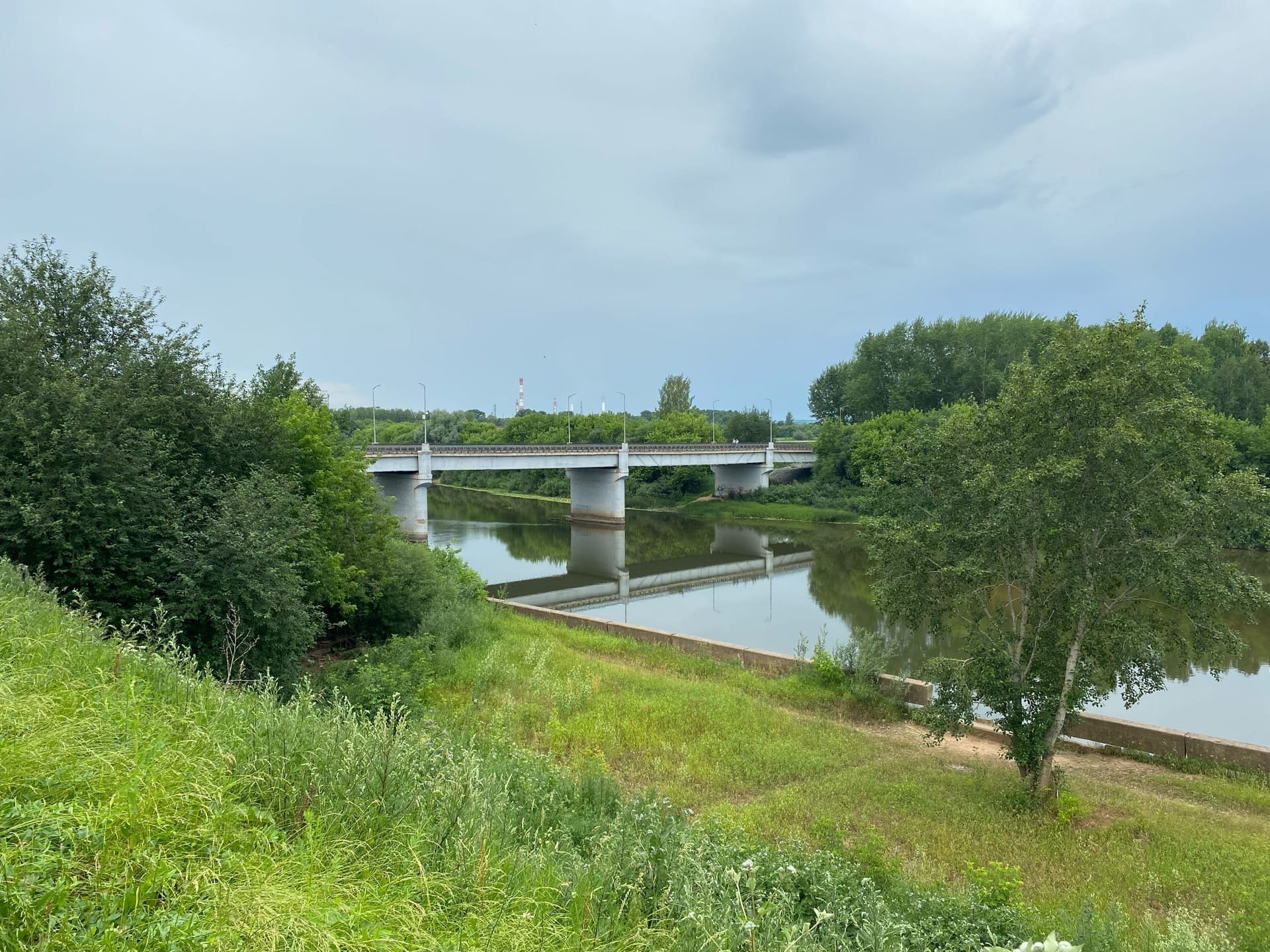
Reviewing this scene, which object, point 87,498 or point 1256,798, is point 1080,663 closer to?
point 1256,798

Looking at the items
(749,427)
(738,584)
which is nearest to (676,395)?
(749,427)

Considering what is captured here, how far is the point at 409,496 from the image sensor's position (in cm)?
5041

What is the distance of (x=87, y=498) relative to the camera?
40.3ft

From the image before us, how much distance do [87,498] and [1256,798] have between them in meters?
19.0

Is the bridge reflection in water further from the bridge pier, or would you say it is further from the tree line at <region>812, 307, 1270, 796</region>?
the tree line at <region>812, 307, 1270, 796</region>

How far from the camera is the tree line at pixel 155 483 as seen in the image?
1225cm

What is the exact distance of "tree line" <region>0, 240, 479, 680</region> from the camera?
12250mm

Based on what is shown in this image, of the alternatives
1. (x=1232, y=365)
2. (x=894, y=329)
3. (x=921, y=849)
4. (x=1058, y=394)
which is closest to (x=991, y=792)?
(x=921, y=849)

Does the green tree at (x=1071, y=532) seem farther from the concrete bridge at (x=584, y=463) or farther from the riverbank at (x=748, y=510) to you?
the riverbank at (x=748, y=510)

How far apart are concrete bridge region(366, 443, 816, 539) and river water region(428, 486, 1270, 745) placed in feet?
9.89

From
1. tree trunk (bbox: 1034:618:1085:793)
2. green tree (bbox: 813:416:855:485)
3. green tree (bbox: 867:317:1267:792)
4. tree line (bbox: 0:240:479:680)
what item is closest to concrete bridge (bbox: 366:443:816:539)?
green tree (bbox: 813:416:855:485)

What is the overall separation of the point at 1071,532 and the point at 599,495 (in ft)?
170

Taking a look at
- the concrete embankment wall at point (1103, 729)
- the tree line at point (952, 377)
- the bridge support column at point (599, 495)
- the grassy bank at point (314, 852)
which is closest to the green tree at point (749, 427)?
the tree line at point (952, 377)

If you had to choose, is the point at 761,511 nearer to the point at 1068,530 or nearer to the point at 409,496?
the point at 409,496
